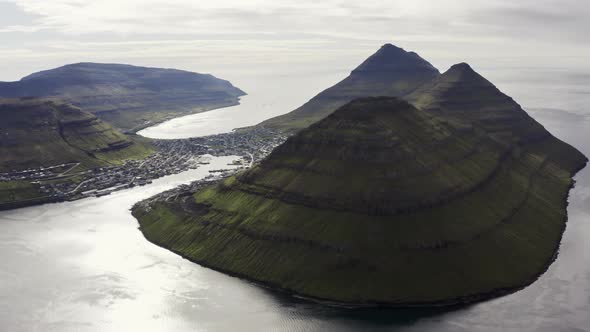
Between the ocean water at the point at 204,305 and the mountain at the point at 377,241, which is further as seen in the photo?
the mountain at the point at 377,241

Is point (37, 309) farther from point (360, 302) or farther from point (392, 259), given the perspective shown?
point (392, 259)

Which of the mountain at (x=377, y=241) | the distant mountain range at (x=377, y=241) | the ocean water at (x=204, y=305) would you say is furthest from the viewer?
the mountain at (x=377, y=241)

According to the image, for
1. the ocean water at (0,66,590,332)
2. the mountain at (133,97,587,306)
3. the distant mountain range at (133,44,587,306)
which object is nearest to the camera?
the ocean water at (0,66,590,332)

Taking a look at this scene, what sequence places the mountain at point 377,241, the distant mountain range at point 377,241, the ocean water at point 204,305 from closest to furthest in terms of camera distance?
1. the ocean water at point 204,305
2. the distant mountain range at point 377,241
3. the mountain at point 377,241

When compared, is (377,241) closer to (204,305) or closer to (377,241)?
(377,241)

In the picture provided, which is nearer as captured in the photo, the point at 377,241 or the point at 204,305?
the point at 204,305

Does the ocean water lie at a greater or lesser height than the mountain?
lesser

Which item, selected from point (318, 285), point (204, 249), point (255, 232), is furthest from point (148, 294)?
point (318, 285)

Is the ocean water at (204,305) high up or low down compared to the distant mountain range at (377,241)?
down

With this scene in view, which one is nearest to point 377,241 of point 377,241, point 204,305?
point 377,241

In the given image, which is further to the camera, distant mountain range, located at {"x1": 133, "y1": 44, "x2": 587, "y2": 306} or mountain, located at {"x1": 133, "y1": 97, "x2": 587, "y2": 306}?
mountain, located at {"x1": 133, "y1": 97, "x2": 587, "y2": 306}

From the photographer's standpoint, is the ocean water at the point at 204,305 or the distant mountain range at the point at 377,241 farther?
the distant mountain range at the point at 377,241
